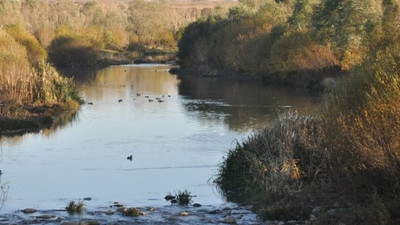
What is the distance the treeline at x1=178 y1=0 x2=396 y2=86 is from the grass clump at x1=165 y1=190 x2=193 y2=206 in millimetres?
24391

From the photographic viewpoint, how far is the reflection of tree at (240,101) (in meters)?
35.6

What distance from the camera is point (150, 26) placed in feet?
473

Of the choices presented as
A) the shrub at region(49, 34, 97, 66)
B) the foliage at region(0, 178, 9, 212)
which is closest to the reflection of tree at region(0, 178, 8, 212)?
the foliage at region(0, 178, 9, 212)

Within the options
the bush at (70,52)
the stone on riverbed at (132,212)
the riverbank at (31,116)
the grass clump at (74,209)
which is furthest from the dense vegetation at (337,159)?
the bush at (70,52)

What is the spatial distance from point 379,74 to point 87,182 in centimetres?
996

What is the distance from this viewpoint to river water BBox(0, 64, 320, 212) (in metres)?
19.5

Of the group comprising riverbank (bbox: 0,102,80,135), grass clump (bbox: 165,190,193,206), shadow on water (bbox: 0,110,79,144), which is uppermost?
riverbank (bbox: 0,102,80,135)

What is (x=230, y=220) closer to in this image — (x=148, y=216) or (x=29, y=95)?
(x=148, y=216)

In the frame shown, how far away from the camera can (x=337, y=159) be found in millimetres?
14781

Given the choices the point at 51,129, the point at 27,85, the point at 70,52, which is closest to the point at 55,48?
the point at 70,52

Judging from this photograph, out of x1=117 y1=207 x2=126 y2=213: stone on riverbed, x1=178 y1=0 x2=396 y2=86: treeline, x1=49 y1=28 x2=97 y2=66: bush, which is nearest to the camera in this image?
x1=117 y1=207 x2=126 y2=213: stone on riverbed

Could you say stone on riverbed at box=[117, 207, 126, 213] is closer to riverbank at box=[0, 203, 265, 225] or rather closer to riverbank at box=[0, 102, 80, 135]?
riverbank at box=[0, 203, 265, 225]

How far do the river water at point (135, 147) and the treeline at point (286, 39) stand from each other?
544 cm

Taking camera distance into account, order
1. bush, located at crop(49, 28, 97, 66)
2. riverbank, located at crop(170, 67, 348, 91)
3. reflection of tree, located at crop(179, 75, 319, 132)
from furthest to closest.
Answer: bush, located at crop(49, 28, 97, 66)
riverbank, located at crop(170, 67, 348, 91)
reflection of tree, located at crop(179, 75, 319, 132)
